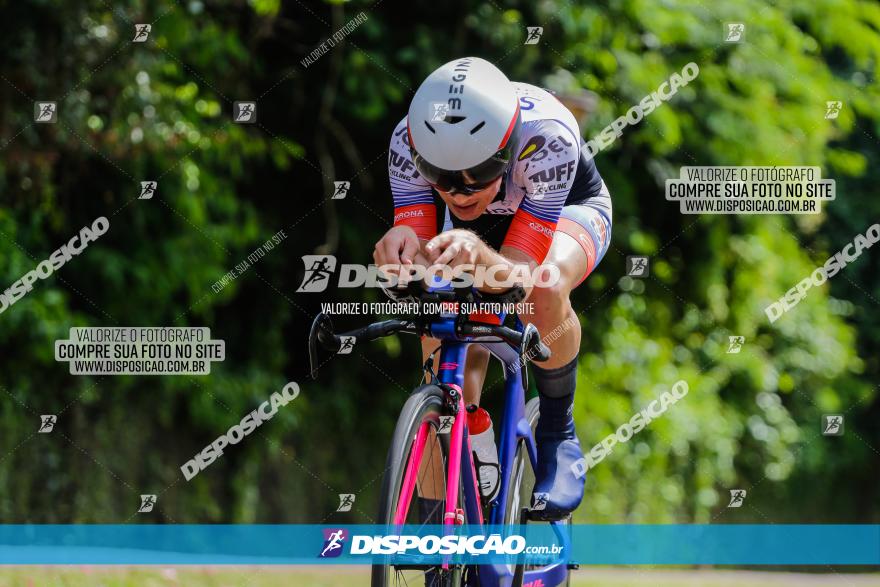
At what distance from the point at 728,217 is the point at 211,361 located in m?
4.00

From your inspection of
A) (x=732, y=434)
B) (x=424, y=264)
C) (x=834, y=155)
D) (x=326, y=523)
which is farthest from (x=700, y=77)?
(x=424, y=264)

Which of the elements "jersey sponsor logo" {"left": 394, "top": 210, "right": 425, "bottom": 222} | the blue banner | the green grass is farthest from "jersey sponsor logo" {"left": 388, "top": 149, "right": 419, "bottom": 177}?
the green grass

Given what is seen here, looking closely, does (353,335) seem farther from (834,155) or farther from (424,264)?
(834,155)

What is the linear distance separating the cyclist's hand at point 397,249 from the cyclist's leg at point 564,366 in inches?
20.8

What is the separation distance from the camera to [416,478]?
310cm

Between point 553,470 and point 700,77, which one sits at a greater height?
point 700,77

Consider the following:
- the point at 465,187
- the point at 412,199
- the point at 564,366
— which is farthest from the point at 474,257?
the point at 564,366

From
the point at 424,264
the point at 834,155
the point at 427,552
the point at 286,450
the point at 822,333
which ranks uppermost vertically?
the point at 834,155

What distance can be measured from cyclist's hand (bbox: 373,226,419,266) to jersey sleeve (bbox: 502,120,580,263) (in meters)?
0.35

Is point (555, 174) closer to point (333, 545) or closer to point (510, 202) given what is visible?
point (510, 202)

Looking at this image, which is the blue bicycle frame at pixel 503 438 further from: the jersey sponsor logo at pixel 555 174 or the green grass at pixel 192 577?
the green grass at pixel 192 577

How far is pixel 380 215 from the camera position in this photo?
8039mm

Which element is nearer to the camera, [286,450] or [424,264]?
[424,264]

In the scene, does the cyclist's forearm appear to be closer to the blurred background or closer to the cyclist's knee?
the cyclist's knee
